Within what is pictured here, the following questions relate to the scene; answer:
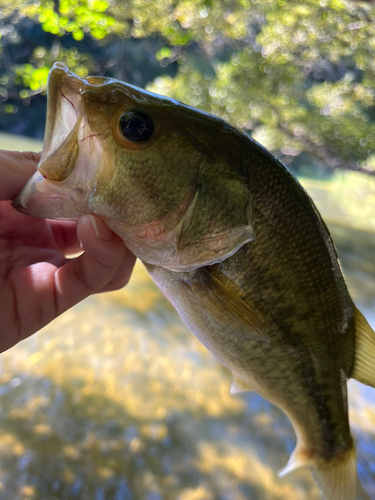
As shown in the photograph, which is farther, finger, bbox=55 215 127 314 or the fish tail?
the fish tail

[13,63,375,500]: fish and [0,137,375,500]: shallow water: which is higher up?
[13,63,375,500]: fish

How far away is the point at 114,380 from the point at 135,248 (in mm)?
1755

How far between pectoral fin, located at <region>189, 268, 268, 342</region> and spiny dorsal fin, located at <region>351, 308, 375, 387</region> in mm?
508

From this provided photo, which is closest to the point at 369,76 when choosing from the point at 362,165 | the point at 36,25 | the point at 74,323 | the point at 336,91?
the point at 336,91

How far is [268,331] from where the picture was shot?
1.19 metres

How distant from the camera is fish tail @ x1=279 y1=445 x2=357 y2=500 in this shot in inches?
56.3

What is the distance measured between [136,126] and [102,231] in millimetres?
337

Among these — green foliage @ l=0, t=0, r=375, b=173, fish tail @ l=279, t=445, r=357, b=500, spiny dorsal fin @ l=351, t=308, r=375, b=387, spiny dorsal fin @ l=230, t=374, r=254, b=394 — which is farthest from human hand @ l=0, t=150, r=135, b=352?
green foliage @ l=0, t=0, r=375, b=173

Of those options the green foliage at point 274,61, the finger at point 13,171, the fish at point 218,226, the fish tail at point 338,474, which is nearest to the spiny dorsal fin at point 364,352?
the fish at point 218,226

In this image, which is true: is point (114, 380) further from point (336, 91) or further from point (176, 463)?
point (336, 91)

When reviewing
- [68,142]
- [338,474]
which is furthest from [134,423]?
[68,142]

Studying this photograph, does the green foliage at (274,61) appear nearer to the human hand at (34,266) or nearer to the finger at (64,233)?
the finger at (64,233)

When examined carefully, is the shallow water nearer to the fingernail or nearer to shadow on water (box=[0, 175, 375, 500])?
shadow on water (box=[0, 175, 375, 500])

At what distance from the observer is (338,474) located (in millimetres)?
1431
